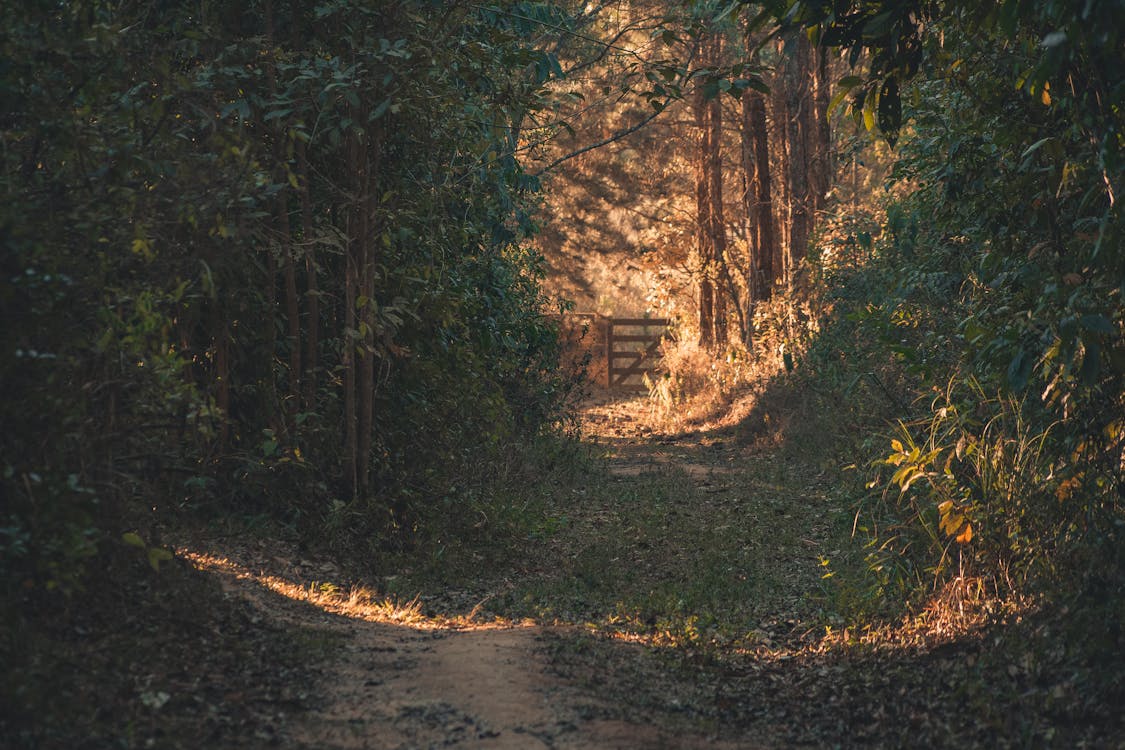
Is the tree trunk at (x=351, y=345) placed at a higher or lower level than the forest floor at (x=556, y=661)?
higher

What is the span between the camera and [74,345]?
4602 millimetres

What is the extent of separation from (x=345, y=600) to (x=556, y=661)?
195cm

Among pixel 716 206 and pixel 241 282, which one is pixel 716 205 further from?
pixel 241 282

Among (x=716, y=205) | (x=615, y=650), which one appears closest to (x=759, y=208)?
(x=716, y=205)

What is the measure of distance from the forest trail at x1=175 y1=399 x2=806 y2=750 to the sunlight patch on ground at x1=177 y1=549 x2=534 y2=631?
0.04 ft

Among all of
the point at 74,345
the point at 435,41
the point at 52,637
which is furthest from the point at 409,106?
the point at 52,637

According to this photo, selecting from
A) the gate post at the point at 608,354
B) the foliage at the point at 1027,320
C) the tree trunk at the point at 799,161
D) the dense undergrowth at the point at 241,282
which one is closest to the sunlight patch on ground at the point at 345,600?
the dense undergrowth at the point at 241,282

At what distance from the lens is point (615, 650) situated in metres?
6.20

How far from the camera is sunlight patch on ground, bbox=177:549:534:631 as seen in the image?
21.9 ft

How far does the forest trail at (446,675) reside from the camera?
4512 mm

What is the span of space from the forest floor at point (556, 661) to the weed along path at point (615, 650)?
2 cm

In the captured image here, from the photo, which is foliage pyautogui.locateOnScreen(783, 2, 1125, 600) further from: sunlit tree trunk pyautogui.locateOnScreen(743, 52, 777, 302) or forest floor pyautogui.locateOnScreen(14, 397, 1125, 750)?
sunlit tree trunk pyautogui.locateOnScreen(743, 52, 777, 302)

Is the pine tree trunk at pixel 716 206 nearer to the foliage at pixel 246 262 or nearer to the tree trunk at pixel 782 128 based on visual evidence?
the tree trunk at pixel 782 128

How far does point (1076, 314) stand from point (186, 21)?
625cm
